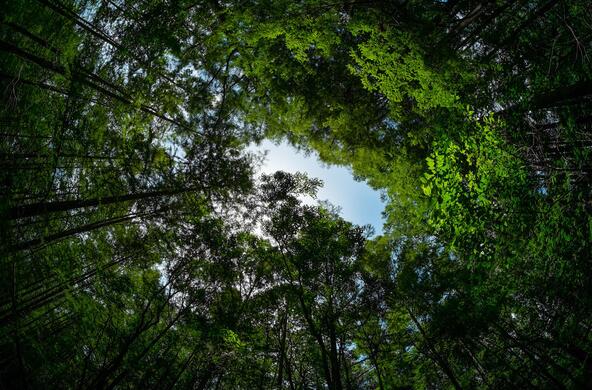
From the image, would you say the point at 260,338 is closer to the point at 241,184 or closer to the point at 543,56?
the point at 241,184

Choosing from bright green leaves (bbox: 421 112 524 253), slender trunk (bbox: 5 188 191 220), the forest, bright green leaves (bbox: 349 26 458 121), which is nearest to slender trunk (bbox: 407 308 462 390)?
the forest

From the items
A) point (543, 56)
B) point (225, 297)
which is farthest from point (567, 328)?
point (225, 297)

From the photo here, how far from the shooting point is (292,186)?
491 inches

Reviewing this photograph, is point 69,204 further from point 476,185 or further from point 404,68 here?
point 476,185

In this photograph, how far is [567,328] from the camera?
4770mm

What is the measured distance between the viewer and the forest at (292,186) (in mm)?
4578

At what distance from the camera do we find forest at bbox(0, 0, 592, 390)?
4.58 m

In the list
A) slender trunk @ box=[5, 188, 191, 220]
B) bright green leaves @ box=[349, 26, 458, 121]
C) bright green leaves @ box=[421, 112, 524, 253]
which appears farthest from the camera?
bright green leaves @ box=[349, 26, 458, 121]

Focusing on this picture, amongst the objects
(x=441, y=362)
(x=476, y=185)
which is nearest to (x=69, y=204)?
(x=476, y=185)

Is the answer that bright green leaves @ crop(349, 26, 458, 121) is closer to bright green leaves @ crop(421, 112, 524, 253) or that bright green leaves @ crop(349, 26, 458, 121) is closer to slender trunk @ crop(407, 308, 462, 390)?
bright green leaves @ crop(421, 112, 524, 253)

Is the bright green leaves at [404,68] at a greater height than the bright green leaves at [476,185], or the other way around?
the bright green leaves at [404,68]

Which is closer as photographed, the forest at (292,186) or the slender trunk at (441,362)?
the forest at (292,186)

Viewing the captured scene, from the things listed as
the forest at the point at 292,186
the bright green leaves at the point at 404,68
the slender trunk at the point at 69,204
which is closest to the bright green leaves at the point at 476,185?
the forest at the point at 292,186

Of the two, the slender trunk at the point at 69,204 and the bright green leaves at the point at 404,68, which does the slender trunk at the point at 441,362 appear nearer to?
the bright green leaves at the point at 404,68
